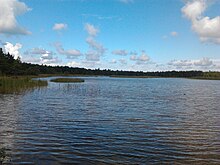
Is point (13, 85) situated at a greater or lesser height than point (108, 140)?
greater

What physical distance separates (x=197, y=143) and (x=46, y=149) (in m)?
7.20

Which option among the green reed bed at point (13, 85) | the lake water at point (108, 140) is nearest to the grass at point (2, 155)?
the lake water at point (108, 140)

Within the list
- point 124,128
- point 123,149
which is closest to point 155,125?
point 124,128

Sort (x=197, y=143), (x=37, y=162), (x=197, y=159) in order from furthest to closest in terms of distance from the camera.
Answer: (x=197, y=143)
(x=197, y=159)
(x=37, y=162)

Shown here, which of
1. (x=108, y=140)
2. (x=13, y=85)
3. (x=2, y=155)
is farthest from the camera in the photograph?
(x=13, y=85)

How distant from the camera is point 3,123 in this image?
17.2 m

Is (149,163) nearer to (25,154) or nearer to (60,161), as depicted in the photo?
(60,161)

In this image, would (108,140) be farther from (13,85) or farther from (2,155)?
(13,85)

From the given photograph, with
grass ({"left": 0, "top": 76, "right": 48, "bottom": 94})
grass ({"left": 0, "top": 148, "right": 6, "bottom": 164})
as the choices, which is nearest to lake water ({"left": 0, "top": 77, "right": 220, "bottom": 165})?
grass ({"left": 0, "top": 148, "right": 6, "bottom": 164})

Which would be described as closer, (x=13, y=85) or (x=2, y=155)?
(x=2, y=155)

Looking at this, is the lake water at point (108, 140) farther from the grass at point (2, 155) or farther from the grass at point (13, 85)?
the grass at point (13, 85)

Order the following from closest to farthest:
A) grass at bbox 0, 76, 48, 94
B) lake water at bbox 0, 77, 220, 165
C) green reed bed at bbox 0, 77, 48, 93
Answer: lake water at bbox 0, 77, 220, 165 → grass at bbox 0, 76, 48, 94 → green reed bed at bbox 0, 77, 48, 93

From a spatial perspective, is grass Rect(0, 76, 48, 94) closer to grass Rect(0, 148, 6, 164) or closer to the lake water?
the lake water

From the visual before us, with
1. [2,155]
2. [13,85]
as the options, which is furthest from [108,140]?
[13,85]
